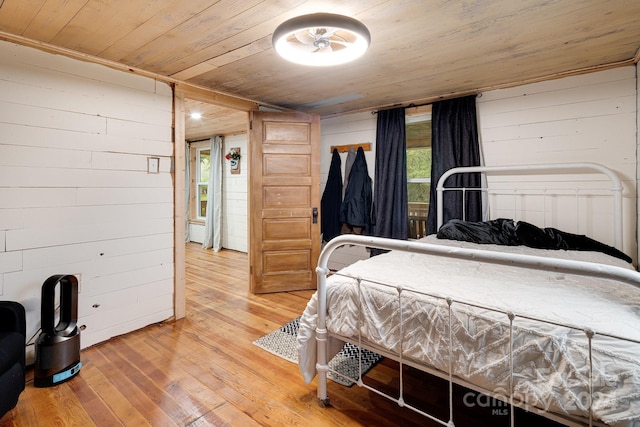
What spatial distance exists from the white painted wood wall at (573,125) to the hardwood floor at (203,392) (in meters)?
2.15

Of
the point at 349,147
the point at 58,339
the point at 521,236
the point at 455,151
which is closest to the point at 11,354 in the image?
the point at 58,339

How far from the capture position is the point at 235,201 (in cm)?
611

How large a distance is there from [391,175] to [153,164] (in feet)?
8.08

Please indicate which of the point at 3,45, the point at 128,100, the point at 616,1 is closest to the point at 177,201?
the point at 128,100

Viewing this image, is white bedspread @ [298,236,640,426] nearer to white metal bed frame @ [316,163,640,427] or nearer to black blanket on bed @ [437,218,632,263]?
white metal bed frame @ [316,163,640,427]

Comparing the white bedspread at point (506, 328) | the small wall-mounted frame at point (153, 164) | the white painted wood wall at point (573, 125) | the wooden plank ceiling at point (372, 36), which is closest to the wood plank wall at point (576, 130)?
the white painted wood wall at point (573, 125)

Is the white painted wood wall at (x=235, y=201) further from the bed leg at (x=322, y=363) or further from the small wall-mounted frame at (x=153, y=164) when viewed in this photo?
the bed leg at (x=322, y=363)

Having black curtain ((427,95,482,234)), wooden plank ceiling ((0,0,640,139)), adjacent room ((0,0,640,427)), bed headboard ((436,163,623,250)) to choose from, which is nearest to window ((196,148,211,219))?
adjacent room ((0,0,640,427))

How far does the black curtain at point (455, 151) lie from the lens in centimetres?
317

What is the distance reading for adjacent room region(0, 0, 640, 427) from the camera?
4.24 feet

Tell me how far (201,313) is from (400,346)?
222cm

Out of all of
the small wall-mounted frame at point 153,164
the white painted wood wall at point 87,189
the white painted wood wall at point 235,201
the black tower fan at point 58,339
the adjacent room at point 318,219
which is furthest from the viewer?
the white painted wood wall at point 235,201

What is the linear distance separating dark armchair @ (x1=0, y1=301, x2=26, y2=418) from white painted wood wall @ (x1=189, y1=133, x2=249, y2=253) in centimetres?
413

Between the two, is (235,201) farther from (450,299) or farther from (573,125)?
(450,299)
